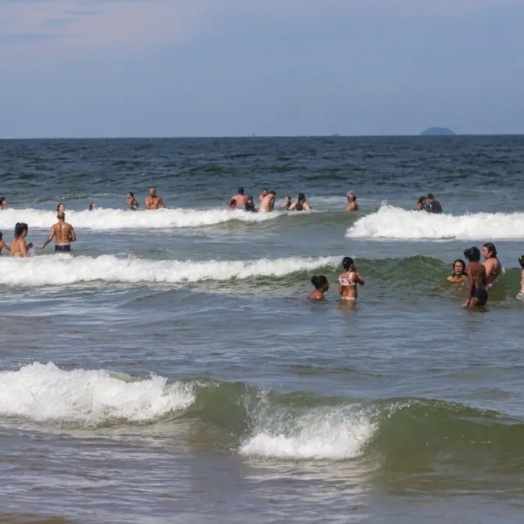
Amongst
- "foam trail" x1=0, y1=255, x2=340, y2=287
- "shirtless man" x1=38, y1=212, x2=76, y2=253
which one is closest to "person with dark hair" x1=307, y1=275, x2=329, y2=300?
"foam trail" x1=0, y1=255, x2=340, y2=287

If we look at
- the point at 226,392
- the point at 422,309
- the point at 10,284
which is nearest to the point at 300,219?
the point at 10,284

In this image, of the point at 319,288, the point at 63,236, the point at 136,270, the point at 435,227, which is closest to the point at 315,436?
the point at 319,288

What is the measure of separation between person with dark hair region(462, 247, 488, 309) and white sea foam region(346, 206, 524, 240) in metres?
10.6

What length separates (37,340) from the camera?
13969 millimetres

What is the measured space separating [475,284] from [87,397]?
23.5 feet

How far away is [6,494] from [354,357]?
5.43m

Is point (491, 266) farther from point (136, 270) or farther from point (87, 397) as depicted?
point (87, 397)

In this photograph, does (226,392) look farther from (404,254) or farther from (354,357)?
(404,254)

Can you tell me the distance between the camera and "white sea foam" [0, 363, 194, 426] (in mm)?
10617

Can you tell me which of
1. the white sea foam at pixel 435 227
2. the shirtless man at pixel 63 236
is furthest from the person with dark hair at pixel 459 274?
the white sea foam at pixel 435 227

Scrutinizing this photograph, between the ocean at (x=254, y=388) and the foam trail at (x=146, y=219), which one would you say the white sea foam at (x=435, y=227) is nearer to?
the ocean at (x=254, y=388)

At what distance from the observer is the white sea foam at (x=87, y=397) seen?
418 inches

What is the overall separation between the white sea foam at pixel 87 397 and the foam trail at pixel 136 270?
8.76 metres

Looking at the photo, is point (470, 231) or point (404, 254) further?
point (470, 231)
